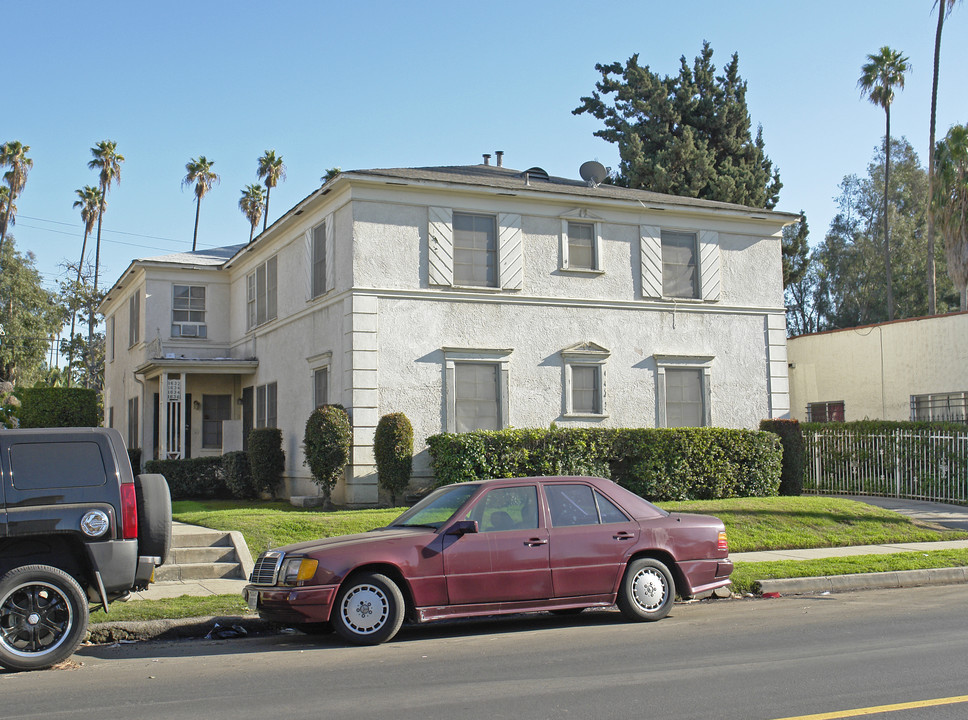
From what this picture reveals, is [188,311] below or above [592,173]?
below

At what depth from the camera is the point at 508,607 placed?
876 cm

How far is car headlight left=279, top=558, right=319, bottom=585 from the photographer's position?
8.27 meters

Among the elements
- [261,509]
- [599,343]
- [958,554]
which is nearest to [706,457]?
[599,343]

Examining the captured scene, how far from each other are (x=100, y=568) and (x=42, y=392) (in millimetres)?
24827

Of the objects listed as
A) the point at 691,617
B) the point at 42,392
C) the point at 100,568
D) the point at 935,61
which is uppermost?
the point at 935,61

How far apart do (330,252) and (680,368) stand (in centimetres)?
825

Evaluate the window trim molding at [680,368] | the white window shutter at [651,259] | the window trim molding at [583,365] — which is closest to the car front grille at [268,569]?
the window trim molding at [583,365]

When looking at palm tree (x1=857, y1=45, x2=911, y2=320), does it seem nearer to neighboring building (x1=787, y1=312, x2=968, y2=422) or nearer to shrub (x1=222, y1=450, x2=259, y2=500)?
neighboring building (x1=787, y1=312, x2=968, y2=422)

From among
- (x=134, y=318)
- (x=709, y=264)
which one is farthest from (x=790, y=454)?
(x=134, y=318)

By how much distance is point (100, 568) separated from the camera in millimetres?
7734

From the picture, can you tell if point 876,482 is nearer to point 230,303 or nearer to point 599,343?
point 599,343

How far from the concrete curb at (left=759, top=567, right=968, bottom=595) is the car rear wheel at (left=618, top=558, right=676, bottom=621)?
256cm

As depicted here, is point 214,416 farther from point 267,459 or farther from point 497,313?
point 497,313

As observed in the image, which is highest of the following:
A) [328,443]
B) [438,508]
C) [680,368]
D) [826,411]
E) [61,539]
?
[680,368]
